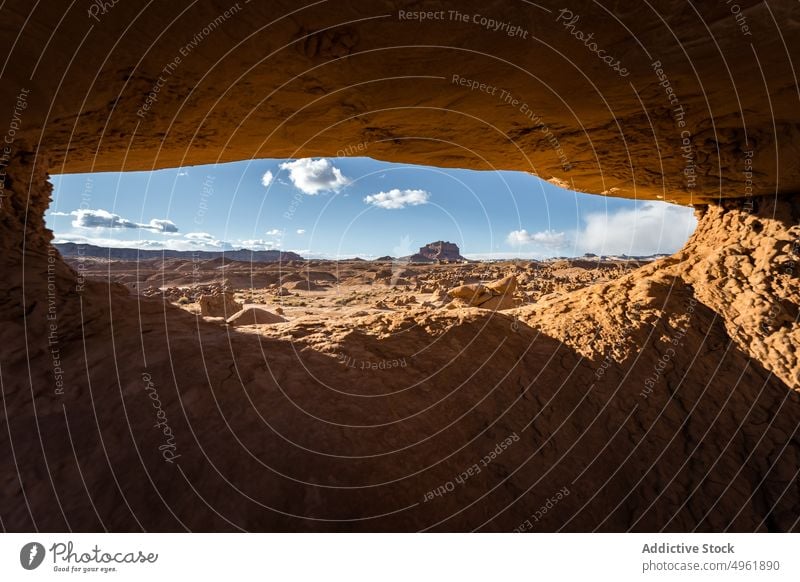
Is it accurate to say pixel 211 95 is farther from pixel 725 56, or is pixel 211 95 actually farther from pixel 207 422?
pixel 725 56

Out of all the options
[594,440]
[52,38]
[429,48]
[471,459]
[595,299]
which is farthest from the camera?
[595,299]

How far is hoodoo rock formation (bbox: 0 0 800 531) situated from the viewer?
2912mm

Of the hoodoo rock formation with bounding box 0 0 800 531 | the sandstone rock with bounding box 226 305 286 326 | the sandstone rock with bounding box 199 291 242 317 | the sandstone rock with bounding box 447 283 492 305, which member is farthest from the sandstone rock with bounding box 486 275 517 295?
the sandstone rock with bounding box 199 291 242 317

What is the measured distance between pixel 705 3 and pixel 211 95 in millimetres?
4738

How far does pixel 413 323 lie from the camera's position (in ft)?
16.6

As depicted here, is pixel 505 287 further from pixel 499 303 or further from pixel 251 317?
pixel 251 317

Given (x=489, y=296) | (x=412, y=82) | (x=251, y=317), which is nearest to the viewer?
(x=412, y=82)

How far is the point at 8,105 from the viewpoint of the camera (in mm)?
3342

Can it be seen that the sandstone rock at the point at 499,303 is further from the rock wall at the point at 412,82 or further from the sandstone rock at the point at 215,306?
the sandstone rock at the point at 215,306

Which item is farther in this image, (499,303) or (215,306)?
(215,306)

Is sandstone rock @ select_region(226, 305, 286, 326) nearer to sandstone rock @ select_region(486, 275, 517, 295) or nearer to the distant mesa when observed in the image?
sandstone rock @ select_region(486, 275, 517, 295)

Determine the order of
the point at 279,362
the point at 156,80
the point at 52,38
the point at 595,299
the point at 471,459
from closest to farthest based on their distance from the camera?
the point at 52,38, the point at 156,80, the point at 471,459, the point at 279,362, the point at 595,299

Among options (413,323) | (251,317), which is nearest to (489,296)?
(251,317)

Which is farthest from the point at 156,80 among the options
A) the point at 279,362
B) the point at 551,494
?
the point at 551,494
